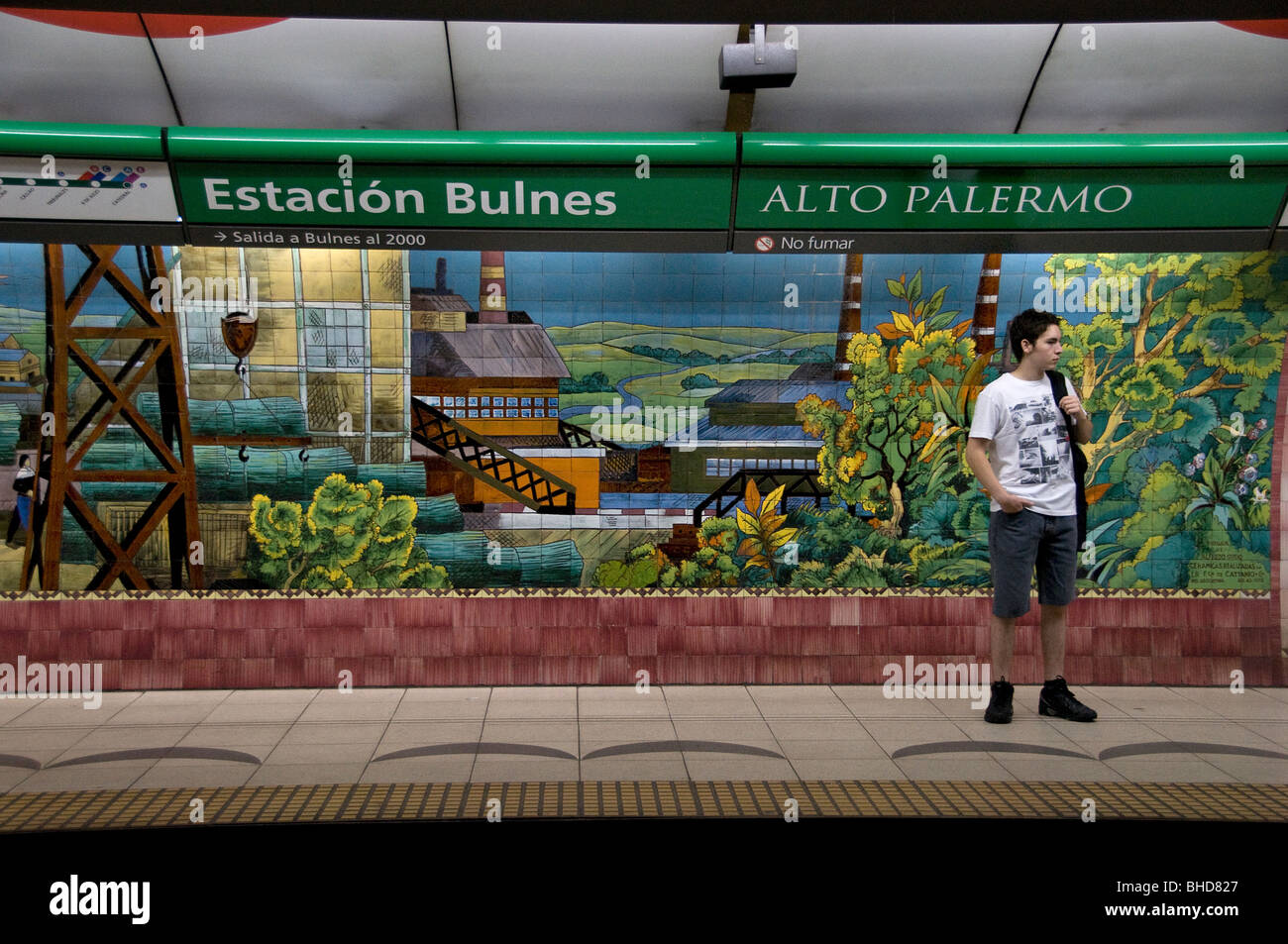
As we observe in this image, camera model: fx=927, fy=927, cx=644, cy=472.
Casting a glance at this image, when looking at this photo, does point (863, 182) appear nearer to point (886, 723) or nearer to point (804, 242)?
point (804, 242)

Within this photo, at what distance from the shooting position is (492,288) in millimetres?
5340

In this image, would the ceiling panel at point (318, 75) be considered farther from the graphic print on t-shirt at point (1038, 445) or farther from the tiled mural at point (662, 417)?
the graphic print on t-shirt at point (1038, 445)

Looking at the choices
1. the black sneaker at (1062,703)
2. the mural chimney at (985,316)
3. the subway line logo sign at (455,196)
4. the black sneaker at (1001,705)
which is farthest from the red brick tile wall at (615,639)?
the subway line logo sign at (455,196)

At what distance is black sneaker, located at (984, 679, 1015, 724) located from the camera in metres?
4.52

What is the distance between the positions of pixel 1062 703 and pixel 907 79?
3408 mm

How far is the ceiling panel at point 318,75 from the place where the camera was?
4.88 m

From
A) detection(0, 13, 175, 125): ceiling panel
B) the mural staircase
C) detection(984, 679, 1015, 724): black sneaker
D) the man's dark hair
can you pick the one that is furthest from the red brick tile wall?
detection(0, 13, 175, 125): ceiling panel

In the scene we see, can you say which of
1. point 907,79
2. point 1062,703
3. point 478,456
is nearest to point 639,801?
point 1062,703

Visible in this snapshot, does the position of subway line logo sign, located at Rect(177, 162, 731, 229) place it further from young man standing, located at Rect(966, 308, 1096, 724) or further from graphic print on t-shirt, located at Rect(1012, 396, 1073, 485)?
graphic print on t-shirt, located at Rect(1012, 396, 1073, 485)

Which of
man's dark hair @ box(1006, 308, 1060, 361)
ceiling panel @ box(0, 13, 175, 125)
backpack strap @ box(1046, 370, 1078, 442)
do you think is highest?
ceiling panel @ box(0, 13, 175, 125)

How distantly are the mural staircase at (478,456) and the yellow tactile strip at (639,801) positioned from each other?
206 centimetres

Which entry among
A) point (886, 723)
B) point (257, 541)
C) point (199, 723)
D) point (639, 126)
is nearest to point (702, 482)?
point (886, 723)

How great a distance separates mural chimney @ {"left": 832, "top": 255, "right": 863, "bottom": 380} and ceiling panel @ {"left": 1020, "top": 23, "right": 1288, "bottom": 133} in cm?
129
